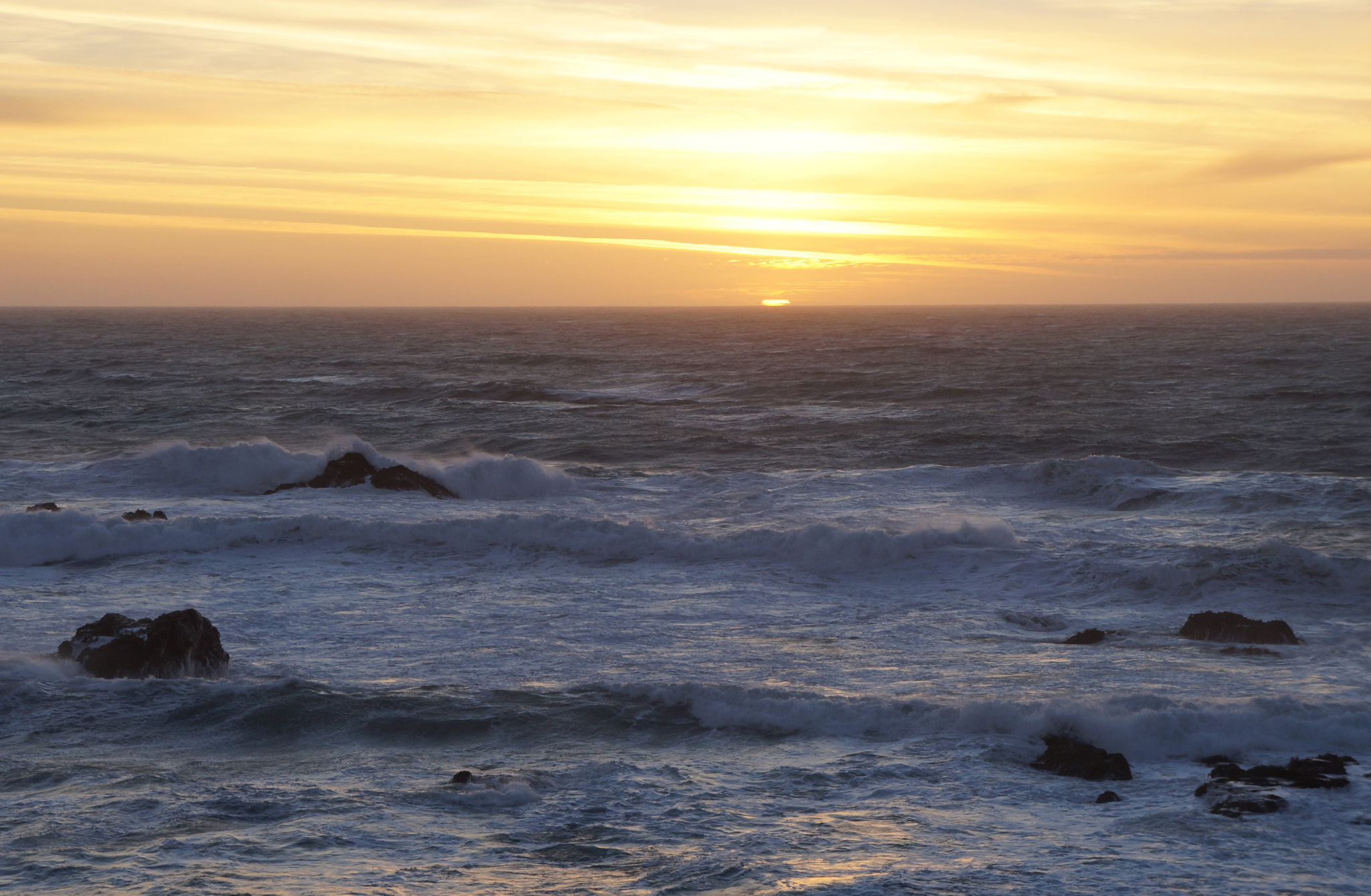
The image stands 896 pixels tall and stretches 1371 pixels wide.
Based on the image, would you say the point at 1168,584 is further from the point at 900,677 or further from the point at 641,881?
the point at 641,881

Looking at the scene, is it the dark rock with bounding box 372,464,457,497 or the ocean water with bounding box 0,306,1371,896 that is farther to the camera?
the dark rock with bounding box 372,464,457,497

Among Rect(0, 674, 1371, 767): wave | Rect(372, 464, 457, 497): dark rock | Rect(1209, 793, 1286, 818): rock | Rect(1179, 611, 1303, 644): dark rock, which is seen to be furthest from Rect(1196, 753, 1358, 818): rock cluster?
Rect(372, 464, 457, 497): dark rock

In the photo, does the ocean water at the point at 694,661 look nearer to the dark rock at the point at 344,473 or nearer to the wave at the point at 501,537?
the wave at the point at 501,537

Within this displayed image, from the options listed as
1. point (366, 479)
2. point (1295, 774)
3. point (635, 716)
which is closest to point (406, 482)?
point (366, 479)

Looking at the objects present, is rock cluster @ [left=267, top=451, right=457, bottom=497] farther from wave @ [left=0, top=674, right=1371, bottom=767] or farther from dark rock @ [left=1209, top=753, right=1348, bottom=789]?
dark rock @ [left=1209, top=753, right=1348, bottom=789]

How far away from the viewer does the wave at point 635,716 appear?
9852mm

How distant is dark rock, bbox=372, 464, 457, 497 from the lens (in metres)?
24.5

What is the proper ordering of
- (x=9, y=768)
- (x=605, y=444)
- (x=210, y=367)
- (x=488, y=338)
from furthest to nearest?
(x=488, y=338), (x=210, y=367), (x=605, y=444), (x=9, y=768)

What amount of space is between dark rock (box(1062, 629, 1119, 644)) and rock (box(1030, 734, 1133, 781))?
3621 mm

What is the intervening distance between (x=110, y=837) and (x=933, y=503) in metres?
17.3

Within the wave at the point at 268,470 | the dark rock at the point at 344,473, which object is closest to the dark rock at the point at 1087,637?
the wave at the point at 268,470

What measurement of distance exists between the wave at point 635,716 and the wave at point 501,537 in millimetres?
7043

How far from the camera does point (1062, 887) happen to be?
22.9 ft

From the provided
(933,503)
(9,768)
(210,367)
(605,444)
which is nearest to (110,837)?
(9,768)
